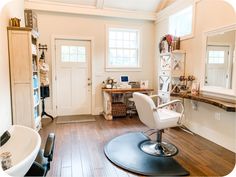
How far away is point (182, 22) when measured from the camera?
4.19 meters

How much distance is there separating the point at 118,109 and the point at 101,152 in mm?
1934

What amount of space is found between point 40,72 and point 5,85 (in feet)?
4.61

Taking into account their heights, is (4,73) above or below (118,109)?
above

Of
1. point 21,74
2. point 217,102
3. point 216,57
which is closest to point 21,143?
point 21,74

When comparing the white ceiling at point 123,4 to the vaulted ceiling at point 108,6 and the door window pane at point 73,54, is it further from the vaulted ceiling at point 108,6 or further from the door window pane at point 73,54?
the door window pane at point 73,54

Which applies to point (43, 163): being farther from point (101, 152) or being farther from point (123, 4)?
point (123, 4)

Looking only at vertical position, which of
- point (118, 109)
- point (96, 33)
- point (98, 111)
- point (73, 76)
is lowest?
point (98, 111)

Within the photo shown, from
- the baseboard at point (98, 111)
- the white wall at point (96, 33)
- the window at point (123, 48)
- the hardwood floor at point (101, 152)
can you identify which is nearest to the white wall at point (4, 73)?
the hardwood floor at point (101, 152)

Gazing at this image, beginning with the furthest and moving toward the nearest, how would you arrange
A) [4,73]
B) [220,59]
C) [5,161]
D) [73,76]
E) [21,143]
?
1. [73,76]
2. [220,59]
3. [4,73]
4. [21,143]
5. [5,161]

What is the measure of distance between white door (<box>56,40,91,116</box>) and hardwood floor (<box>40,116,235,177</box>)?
2.76 feet

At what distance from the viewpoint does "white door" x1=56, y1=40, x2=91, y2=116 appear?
4582 millimetres

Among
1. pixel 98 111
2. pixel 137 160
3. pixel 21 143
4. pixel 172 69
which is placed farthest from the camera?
pixel 98 111

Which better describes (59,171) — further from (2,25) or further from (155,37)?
(155,37)

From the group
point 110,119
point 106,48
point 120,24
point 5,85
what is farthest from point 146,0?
point 5,85
